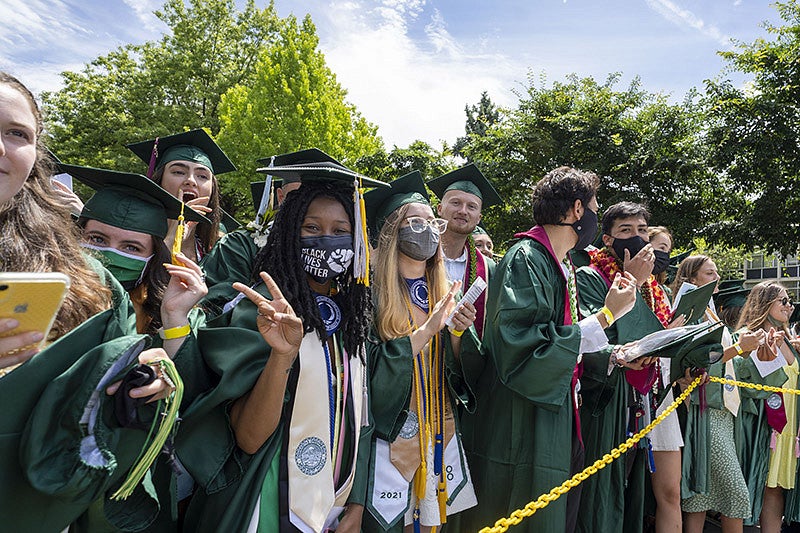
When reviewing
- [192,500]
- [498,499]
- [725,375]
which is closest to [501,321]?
[498,499]

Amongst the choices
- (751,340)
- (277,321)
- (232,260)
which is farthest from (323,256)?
(751,340)

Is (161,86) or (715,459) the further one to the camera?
(161,86)

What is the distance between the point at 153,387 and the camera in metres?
1.49

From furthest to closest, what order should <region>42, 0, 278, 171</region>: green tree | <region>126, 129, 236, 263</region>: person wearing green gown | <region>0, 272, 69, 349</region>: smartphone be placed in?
<region>42, 0, 278, 171</region>: green tree < <region>126, 129, 236, 263</region>: person wearing green gown < <region>0, 272, 69, 349</region>: smartphone

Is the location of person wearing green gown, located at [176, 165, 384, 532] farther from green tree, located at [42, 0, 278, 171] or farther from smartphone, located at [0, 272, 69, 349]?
green tree, located at [42, 0, 278, 171]

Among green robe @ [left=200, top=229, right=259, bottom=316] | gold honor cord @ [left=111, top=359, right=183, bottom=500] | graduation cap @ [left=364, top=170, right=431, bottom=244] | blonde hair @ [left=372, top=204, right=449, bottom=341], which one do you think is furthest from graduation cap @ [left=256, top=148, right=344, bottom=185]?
gold honor cord @ [left=111, top=359, right=183, bottom=500]

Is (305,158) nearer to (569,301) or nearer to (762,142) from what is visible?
(569,301)

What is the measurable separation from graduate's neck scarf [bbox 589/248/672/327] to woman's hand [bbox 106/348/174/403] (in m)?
3.54

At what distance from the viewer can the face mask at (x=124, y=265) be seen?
2.32 meters

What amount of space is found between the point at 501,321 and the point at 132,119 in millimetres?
22110

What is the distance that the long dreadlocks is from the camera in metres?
2.44

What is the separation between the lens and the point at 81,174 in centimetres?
280

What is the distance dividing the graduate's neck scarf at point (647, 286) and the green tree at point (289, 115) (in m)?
11.7

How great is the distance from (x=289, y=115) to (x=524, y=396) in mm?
13947
